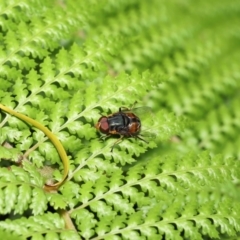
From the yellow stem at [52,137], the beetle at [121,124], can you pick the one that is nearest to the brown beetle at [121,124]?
the beetle at [121,124]

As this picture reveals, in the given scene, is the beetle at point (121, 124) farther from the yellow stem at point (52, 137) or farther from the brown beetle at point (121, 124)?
the yellow stem at point (52, 137)

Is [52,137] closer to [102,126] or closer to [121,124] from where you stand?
[102,126]

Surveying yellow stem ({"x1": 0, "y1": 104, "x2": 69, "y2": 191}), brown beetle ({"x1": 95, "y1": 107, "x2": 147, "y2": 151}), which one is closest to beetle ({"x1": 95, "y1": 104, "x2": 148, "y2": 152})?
brown beetle ({"x1": 95, "y1": 107, "x2": 147, "y2": 151})

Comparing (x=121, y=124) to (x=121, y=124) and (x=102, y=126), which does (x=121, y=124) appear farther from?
(x=102, y=126)

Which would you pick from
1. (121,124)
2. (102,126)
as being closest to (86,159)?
(102,126)

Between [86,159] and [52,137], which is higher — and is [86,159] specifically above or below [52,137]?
below

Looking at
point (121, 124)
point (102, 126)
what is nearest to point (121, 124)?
point (121, 124)

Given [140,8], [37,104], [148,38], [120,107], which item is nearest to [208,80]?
[148,38]

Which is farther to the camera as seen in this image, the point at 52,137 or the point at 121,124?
the point at 121,124

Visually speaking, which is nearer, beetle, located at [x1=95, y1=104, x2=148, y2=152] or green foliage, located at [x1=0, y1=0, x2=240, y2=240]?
green foliage, located at [x1=0, y1=0, x2=240, y2=240]

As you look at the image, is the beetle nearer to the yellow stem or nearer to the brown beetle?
the brown beetle
